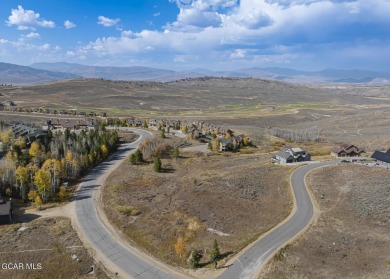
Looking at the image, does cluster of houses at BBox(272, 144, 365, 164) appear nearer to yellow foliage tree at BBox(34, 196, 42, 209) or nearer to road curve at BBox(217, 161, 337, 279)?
road curve at BBox(217, 161, 337, 279)

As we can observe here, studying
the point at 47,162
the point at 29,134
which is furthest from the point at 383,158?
the point at 29,134

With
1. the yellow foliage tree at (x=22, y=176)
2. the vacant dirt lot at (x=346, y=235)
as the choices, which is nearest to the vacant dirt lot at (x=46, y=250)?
the yellow foliage tree at (x=22, y=176)

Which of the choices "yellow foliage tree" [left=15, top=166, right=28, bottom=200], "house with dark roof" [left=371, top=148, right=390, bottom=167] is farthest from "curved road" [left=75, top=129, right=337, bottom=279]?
"house with dark roof" [left=371, top=148, right=390, bottom=167]

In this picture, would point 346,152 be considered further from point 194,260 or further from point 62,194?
point 62,194

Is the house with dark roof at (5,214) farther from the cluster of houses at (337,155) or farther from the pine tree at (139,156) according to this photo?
the cluster of houses at (337,155)

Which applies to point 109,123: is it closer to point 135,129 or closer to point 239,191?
point 135,129
